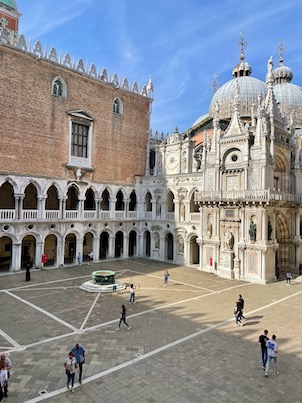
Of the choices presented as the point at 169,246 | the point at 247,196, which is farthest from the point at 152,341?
the point at 169,246

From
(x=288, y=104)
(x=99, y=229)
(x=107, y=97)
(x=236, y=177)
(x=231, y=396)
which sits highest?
(x=288, y=104)

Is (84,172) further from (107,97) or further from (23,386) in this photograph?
(23,386)

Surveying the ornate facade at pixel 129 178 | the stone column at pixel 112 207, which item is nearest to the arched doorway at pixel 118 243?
the ornate facade at pixel 129 178

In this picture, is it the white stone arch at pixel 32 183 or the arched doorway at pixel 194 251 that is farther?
the arched doorway at pixel 194 251

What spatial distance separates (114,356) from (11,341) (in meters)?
4.48

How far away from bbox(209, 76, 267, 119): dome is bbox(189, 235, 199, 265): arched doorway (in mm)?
18718

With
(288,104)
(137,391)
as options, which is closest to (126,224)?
(137,391)

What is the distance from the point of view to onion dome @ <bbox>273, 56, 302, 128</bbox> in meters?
43.4

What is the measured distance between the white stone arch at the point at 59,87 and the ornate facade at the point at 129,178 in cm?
9

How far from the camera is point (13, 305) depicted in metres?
17.5

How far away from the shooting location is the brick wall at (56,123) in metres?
25.6

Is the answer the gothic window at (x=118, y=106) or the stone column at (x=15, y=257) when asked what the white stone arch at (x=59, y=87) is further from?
the stone column at (x=15, y=257)

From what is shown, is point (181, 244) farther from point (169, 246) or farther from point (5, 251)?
point (5, 251)

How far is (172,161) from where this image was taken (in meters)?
34.3
